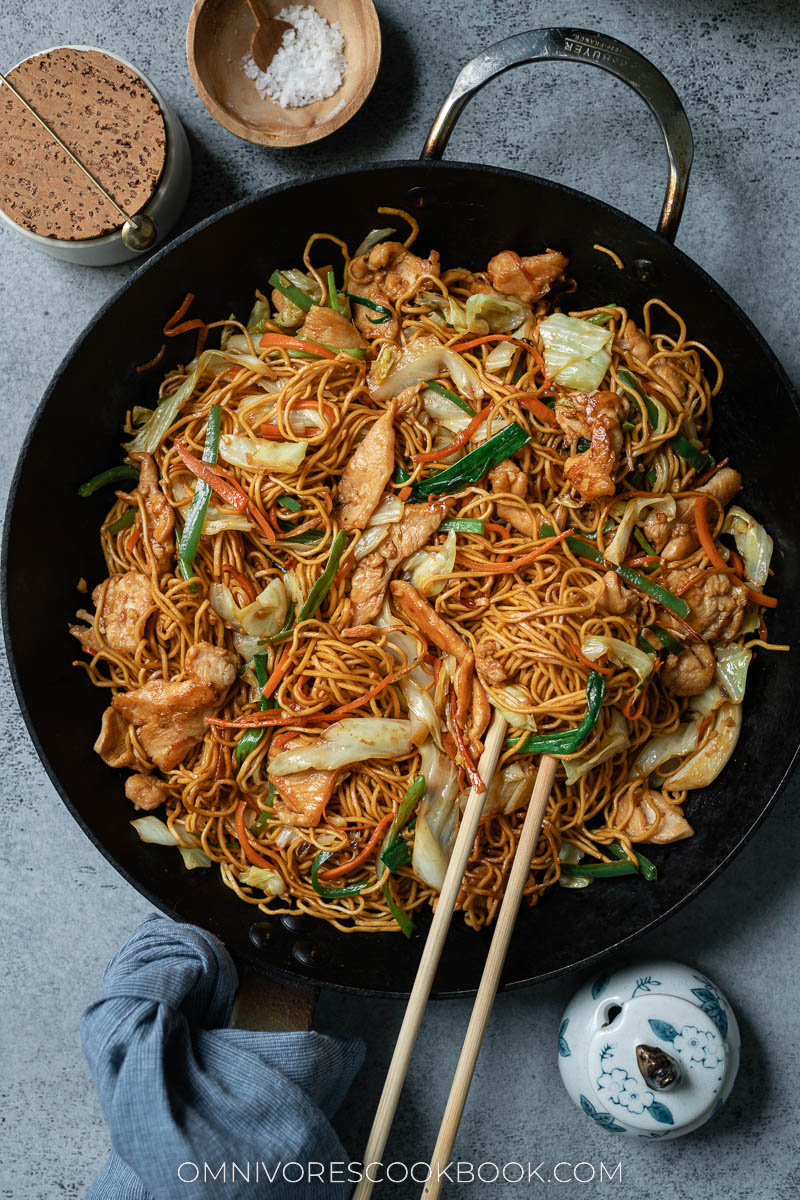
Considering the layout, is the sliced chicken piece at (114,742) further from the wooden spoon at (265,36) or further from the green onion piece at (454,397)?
the wooden spoon at (265,36)

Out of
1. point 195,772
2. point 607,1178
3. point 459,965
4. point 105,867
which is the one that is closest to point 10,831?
point 105,867

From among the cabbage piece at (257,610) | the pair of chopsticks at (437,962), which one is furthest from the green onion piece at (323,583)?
the pair of chopsticks at (437,962)

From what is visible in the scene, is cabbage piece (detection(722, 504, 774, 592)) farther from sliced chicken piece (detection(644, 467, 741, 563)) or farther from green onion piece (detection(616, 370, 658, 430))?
green onion piece (detection(616, 370, 658, 430))

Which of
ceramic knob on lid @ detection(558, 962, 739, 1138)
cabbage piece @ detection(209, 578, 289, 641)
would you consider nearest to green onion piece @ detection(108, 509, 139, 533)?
cabbage piece @ detection(209, 578, 289, 641)

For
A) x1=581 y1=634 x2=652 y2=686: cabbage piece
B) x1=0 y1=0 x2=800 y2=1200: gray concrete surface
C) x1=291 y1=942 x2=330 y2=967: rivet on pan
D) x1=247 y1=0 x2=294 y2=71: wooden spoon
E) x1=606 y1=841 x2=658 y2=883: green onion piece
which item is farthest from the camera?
x1=0 y1=0 x2=800 y2=1200: gray concrete surface

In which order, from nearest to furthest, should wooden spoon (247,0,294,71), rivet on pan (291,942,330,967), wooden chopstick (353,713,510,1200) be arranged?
wooden chopstick (353,713,510,1200)
rivet on pan (291,942,330,967)
wooden spoon (247,0,294,71)

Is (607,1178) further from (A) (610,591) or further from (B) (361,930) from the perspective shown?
(A) (610,591)

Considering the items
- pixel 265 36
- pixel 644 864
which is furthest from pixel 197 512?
pixel 644 864
